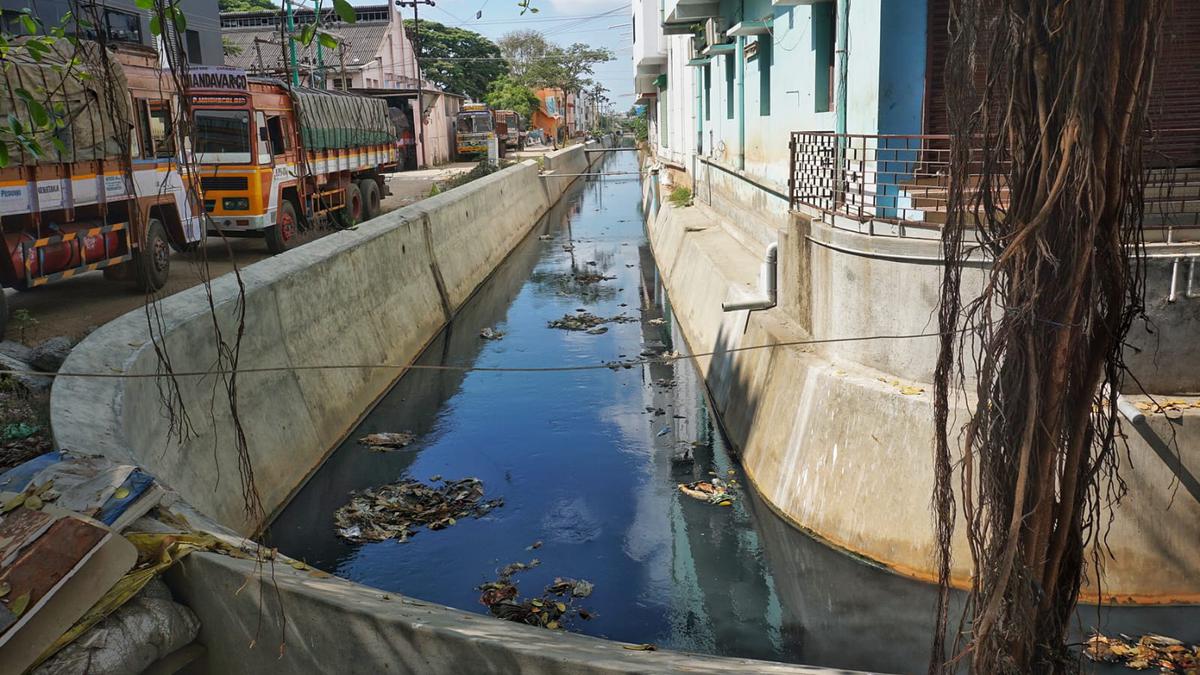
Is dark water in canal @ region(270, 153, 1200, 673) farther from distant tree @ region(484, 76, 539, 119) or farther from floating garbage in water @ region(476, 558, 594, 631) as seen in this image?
distant tree @ region(484, 76, 539, 119)

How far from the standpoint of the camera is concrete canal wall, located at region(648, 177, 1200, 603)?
712 cm

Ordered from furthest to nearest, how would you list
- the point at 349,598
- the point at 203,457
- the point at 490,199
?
the point at 490,199
the point at 203,457
the point at 349,598

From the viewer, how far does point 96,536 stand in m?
4.98

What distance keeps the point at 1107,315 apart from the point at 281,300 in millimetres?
9844

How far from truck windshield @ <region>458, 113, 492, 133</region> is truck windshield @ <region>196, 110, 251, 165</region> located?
35.1 meters

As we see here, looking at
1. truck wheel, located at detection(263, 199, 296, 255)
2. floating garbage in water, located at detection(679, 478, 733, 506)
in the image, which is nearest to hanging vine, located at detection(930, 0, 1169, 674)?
floating garbage in water, located at detection(679, 478, 733, 506)

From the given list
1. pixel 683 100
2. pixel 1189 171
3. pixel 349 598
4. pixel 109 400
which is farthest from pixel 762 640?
pixel 683 100

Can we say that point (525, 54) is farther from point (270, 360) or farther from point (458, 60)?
point (270, 360)

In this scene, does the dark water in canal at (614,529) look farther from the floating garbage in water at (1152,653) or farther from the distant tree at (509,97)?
the distant tree at (509,97)

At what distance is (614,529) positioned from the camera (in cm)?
966

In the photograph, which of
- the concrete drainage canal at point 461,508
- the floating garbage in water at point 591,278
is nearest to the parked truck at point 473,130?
the floating garbage in water at point 591,278

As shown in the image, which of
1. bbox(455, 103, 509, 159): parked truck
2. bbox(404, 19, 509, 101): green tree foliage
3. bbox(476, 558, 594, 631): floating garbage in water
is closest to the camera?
bbox(476, 558, 594, 631): floating garbage in water

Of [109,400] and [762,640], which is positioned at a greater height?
[109,400]

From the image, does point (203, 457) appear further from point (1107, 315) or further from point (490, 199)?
point (490, 199)
